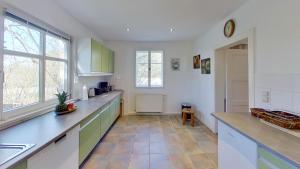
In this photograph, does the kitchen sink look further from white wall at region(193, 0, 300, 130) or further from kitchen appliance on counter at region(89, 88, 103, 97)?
kitchen appliance on counter at region(89, 88, 103, 97)

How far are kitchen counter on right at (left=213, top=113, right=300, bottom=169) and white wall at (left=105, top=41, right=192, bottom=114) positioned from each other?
408cm

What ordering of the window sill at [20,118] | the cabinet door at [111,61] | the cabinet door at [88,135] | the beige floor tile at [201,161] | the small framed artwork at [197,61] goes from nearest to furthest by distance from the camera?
the window sill at [20,118], the cabinet door at [88,135], the beige floor tile at [201,161], the small framed artwork at [197,61], the cabinet door at [111,61]

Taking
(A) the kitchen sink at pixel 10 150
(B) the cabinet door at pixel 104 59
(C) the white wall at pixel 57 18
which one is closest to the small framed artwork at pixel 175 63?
(B) the cabinet door at pixel 104 59

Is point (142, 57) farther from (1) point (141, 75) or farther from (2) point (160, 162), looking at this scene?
(2) point (160, 162)

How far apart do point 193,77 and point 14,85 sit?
16.3 feet

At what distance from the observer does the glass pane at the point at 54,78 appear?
2.93 meters

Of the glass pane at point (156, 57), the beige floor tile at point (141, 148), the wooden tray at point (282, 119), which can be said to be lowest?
the beige floor tile at point (141, 148)

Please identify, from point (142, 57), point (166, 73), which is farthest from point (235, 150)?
point (142, 57)

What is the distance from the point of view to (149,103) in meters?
6.23

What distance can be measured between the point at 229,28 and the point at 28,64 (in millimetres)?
3322

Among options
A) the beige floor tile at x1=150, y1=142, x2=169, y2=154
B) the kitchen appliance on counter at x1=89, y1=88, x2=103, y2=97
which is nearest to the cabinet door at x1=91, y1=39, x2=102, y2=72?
the kitchen appliance on counter at x1=89, y1=88, x2=103, y2=97

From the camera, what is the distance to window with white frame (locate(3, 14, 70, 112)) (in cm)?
211

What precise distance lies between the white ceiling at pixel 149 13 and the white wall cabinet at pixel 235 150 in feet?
6.51

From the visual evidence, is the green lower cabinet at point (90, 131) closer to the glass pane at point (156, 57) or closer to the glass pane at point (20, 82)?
the glass pane at point (20, 82)
